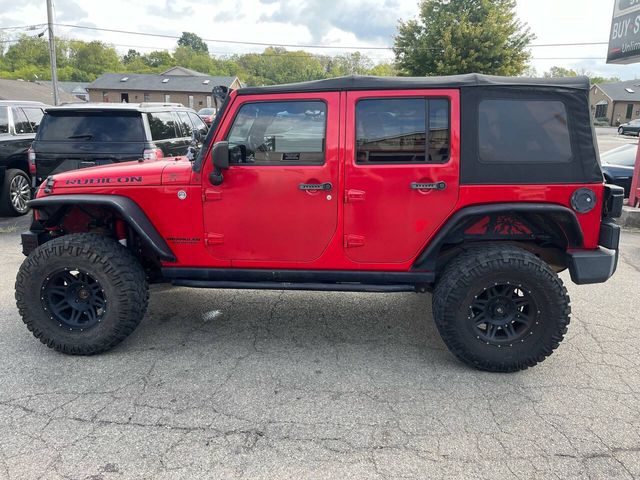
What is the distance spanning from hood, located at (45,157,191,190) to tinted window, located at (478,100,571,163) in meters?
2.13

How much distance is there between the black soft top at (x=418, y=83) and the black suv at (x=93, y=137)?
3500mm

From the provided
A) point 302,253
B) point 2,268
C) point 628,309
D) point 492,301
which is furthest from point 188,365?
point 628,309

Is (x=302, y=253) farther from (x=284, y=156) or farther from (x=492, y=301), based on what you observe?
(x=492, y=301)

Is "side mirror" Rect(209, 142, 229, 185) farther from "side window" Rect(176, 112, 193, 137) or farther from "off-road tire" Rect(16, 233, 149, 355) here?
"side window" Rect(176, 112, 193, 137)

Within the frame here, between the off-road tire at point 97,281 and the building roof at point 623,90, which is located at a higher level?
the building roof at point 623,90

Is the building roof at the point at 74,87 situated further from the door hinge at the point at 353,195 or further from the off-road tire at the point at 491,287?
the off-road tire at the point at 491,287

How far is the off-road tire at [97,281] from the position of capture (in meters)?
3.47

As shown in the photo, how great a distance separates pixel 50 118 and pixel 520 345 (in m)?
6.72

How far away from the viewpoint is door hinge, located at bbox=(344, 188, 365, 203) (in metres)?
3.34

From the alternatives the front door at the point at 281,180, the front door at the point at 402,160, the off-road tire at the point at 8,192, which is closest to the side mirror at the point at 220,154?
the front door at the point at 281,180

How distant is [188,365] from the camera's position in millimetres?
3475

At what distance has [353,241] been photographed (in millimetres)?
3445

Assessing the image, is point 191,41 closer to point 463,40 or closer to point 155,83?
point 155,83

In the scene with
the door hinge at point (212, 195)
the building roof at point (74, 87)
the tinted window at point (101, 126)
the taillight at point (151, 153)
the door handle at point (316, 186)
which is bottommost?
the door hinge at point (212, 195)
